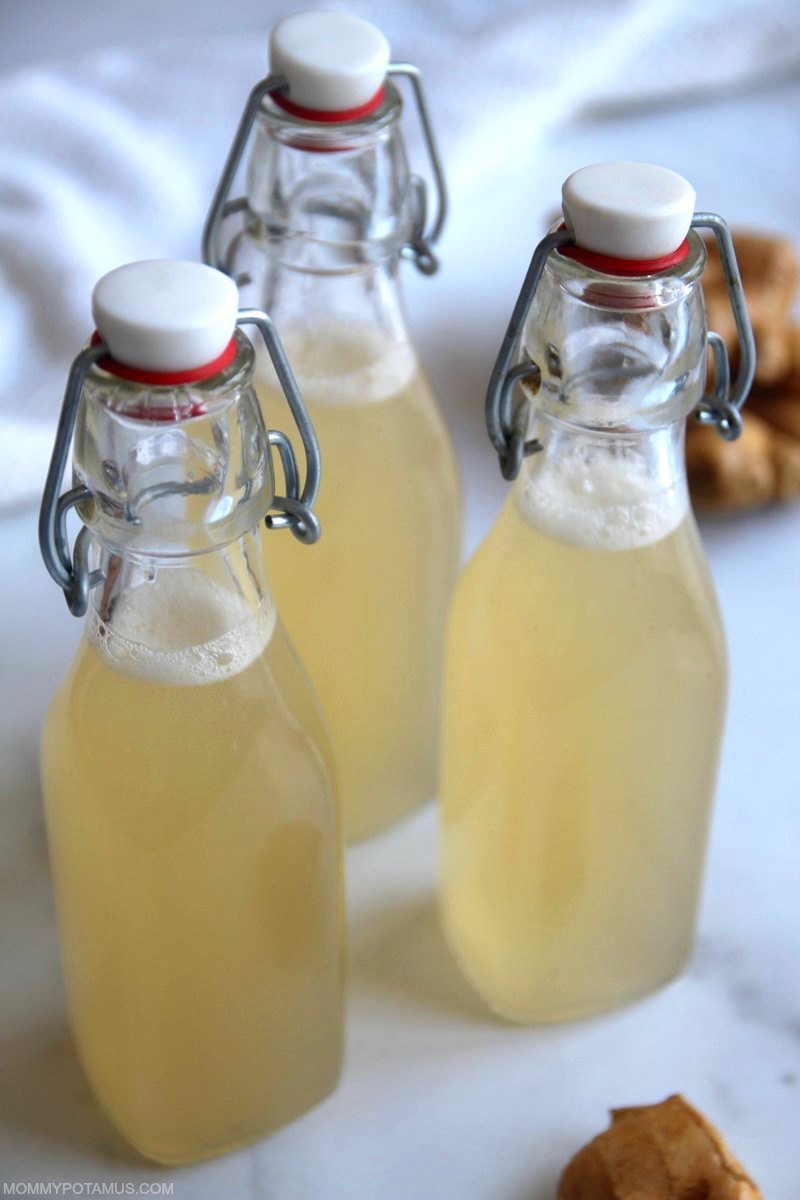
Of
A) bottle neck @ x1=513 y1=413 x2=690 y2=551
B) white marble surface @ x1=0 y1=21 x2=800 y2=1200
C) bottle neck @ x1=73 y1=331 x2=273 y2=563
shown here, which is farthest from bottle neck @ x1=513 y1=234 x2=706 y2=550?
white marble surface @ x1=0 y1=21 x2=800 y2=1200

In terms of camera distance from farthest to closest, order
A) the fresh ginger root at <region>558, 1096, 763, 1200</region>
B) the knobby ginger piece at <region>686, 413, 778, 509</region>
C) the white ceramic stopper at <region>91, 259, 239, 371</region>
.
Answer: the knobby ginger piece at <region>686, 413, 778, 509</region>, the fresh ginger root at <region>558, 1096, 763, 1200</region>, the white ceramic stopper at <region>91, 259, 239, 371</region>

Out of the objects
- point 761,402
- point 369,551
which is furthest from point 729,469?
point 369,551

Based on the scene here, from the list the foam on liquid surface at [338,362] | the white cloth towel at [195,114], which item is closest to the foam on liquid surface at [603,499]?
the foam on liquid surface at [338,362]

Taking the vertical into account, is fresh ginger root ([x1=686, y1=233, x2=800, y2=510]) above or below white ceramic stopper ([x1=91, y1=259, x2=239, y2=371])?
below

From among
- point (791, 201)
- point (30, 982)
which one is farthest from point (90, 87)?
point (30, 982)

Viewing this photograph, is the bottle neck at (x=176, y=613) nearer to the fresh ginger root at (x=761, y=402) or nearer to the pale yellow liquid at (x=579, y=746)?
the pale yellow liquid at (x=579, y=746)

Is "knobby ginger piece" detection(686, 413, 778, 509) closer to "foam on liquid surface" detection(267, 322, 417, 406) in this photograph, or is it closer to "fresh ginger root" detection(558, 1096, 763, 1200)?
"foam on liquid surface" detection(267, 322, 417, 406)
